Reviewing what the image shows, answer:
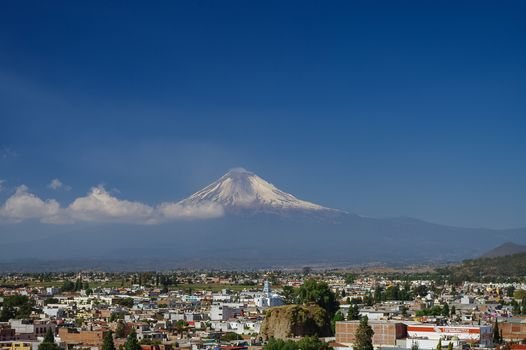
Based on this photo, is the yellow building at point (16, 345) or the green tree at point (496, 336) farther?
the green tree at point (496, 336)

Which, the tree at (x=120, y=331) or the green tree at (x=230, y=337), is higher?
the tree at (x=120, y=331)

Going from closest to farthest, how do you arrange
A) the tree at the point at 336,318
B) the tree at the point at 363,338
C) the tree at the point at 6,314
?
the tree at the point at 363,338
the tree at the point at 336,318
the tree at the point at 6,314

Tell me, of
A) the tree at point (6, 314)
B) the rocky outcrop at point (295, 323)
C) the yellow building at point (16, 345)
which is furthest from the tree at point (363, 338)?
the tree at point (6, 314)

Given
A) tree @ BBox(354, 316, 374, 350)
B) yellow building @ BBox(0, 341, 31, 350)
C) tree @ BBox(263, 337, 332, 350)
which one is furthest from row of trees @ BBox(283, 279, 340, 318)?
yellow building @ BBox(0, 341, 31, 350)

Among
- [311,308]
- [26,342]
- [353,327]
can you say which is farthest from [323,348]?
[26,342]

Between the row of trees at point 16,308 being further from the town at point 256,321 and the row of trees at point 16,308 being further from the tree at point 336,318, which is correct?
the tree at point 336,318
